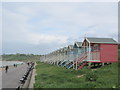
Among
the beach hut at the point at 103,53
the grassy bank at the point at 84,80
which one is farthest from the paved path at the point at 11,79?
the beach hut at the point at 103,53

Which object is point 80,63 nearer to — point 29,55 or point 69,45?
point 69,45

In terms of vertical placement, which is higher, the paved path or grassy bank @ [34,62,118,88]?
grassy bank @ [34,62,118,88]

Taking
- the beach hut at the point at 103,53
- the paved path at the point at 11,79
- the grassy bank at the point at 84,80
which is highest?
the beach hut at the point at 103,53

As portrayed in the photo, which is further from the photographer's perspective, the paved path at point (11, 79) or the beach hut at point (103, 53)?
the beach hut at point (103, 53)

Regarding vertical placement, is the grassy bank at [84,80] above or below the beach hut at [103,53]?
below

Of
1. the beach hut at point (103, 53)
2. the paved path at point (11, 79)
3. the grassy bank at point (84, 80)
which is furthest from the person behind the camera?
the beach hut at point (103, 53)

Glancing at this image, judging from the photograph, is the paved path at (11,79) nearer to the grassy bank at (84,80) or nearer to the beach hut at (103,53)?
the grassy bank at (84,80)

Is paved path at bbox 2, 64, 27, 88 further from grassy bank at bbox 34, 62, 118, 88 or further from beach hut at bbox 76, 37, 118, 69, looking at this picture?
beach hut at bbox 76, 37, 118, 69

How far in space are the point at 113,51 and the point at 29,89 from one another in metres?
13.7

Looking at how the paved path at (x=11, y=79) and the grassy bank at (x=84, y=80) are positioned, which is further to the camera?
the paved path at (x=11, y=79)

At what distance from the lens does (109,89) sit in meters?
9.43

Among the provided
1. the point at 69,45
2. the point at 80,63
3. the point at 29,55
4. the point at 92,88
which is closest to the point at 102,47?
the point at 80,63

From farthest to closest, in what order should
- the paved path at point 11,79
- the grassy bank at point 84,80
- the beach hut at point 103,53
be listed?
1. the beach hut at point 103,53
2. the paved path at point 11,79
3. the grassy bank at point 84,80

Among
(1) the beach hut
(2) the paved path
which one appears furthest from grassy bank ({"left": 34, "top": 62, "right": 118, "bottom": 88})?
(1) the beach hut
